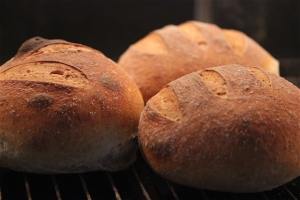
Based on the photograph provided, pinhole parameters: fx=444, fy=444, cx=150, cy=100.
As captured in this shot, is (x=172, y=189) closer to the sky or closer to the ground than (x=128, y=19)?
closer to the sky

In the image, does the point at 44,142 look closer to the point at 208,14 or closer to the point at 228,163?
the point at 228,163

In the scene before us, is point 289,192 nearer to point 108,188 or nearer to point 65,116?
point 108,188

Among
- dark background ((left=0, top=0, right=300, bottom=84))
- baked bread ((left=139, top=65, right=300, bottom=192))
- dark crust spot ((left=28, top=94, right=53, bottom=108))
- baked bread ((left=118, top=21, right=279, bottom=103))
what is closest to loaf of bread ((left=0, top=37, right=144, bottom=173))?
dark crust spot ((left=28, top=94, right=53, bottom=108))

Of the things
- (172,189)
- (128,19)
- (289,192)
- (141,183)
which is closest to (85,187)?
(141,183)

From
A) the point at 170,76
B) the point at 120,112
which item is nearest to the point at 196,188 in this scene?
the point at 120,112

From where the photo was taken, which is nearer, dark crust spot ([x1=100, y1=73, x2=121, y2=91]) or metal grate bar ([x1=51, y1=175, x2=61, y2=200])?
metal grate bar ([x1=51, y1=175, x2=61, y2=200])

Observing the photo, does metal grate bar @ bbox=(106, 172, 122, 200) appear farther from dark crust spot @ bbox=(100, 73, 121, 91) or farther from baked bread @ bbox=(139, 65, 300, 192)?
dark crust spot @ bbox=(100, 73, 121, 91)
